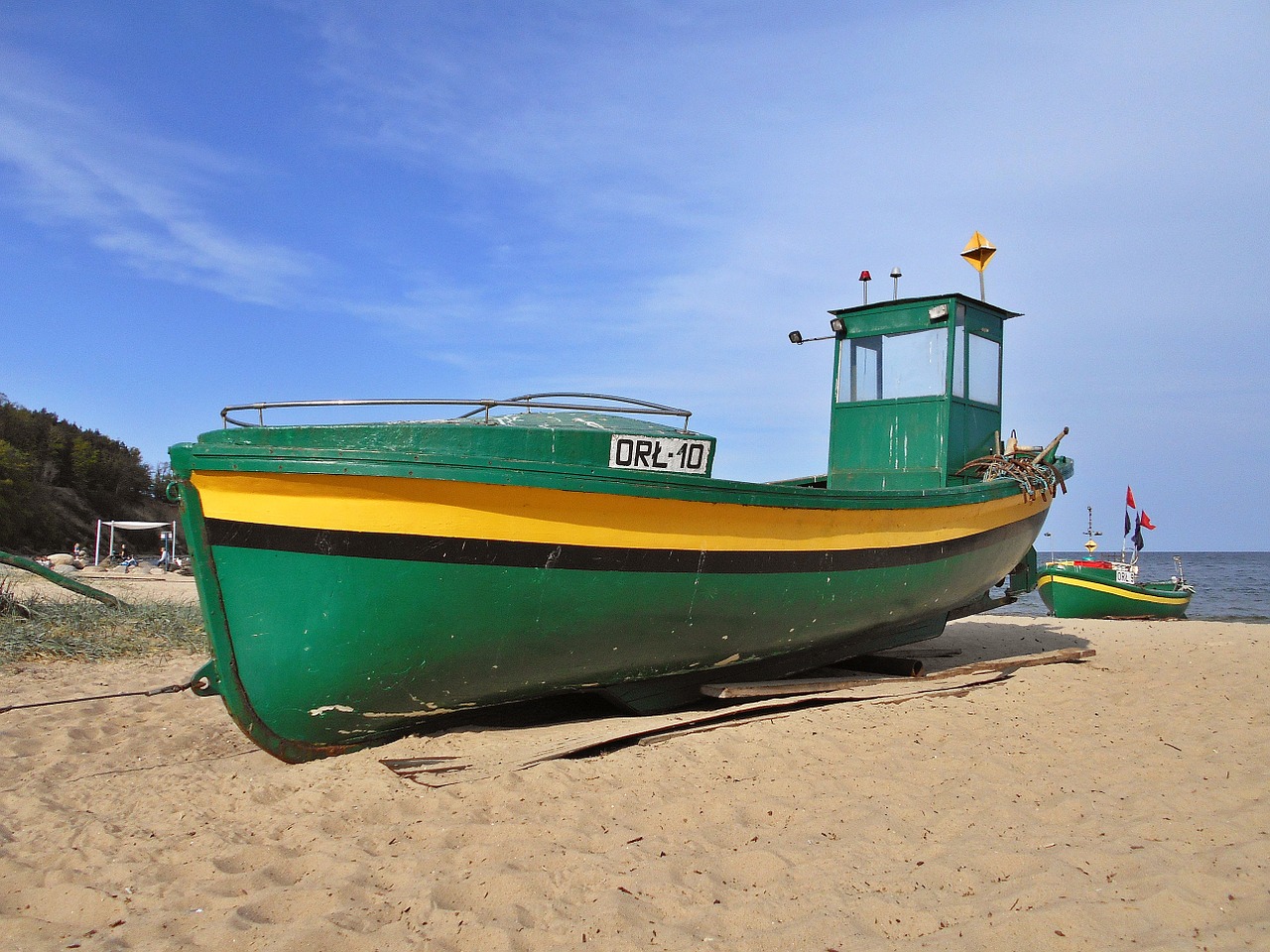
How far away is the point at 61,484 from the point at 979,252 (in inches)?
1703

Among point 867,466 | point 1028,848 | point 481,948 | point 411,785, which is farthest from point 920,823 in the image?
point 867,466

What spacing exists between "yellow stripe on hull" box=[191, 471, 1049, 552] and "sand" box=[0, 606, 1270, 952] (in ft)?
3.56

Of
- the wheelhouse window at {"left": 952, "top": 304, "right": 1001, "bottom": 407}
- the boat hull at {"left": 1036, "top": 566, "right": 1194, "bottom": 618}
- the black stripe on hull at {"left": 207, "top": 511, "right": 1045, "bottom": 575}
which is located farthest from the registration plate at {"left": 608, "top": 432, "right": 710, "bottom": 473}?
the boat hull at {"left": 1036, "top": 566, "right": 1194, "bottom": 618}

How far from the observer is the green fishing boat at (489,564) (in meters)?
3.78

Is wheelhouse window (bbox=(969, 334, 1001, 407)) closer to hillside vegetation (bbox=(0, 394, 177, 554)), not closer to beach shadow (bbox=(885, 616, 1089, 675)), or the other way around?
beach shadow (bbox=(885, 616, 1089, 675))

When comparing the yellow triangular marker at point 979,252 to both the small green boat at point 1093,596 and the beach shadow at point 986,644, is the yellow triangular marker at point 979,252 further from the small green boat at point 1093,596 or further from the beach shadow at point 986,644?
the small green boat at point 1093,596

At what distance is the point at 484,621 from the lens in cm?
403

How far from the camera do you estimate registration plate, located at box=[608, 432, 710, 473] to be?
14.6 feet

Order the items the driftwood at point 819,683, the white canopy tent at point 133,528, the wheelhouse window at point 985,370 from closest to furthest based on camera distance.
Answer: the driftwood at point 819,683
the wheelhouse window at point 985,370
the white canopy tent at point 133,528

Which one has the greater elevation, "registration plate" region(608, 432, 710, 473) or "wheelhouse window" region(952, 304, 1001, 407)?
"wheelhouse window" region(952, 304, 1001, 407)

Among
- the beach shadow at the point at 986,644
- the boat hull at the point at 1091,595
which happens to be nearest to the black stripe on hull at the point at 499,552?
the beach shadow at the point at 986,644

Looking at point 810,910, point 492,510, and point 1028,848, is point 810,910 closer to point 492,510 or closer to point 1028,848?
point 1028,848

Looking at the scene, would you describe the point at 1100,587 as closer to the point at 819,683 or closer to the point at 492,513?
the point at 819,683

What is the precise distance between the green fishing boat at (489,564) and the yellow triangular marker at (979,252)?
3.39 meters
